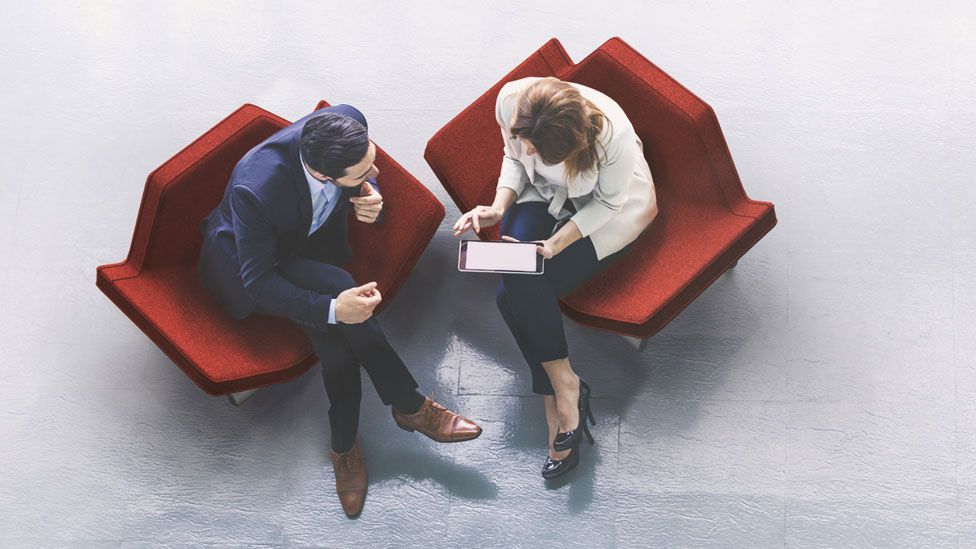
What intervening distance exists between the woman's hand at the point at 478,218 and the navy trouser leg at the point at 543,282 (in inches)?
3.9

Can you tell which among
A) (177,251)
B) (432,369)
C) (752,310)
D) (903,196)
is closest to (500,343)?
(432,369)

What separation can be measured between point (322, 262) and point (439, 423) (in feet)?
2.49

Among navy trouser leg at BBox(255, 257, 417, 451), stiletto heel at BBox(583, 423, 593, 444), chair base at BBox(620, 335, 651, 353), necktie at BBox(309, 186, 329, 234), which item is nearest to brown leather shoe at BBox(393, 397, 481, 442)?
navy trouser leg at BBox(255, 257, 417, 451)

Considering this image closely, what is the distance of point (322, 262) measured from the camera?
4.11 m

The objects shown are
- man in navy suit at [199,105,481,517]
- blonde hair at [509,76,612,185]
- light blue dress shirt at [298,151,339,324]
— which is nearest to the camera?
blonde hair at [509,76,612,185]

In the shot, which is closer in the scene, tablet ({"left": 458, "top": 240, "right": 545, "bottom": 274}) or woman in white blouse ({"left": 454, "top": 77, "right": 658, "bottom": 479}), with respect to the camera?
woman in white blouse ({"left": 454, "top": 77, "right": 658, "bottom": 479})

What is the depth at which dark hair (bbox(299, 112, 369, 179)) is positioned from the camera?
11.6 ft

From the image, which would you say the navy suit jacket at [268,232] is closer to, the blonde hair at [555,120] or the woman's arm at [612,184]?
the blonde hair at [555,120]

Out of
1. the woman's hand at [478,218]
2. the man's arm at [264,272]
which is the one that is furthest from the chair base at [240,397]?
the woman's hand at [478,218]

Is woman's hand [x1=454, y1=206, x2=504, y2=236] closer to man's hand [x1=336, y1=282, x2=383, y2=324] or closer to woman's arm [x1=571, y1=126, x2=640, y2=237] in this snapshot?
woman's arm [x1=571, y1=126, x2=640, y2=237]

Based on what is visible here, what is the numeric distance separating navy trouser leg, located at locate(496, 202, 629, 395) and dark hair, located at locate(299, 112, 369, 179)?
0.74 metres

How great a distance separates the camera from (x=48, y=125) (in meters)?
4.98

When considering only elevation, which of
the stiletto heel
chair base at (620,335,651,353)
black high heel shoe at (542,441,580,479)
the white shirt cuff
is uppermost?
the white shirt cuff

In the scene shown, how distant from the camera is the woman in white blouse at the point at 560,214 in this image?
143 inches
